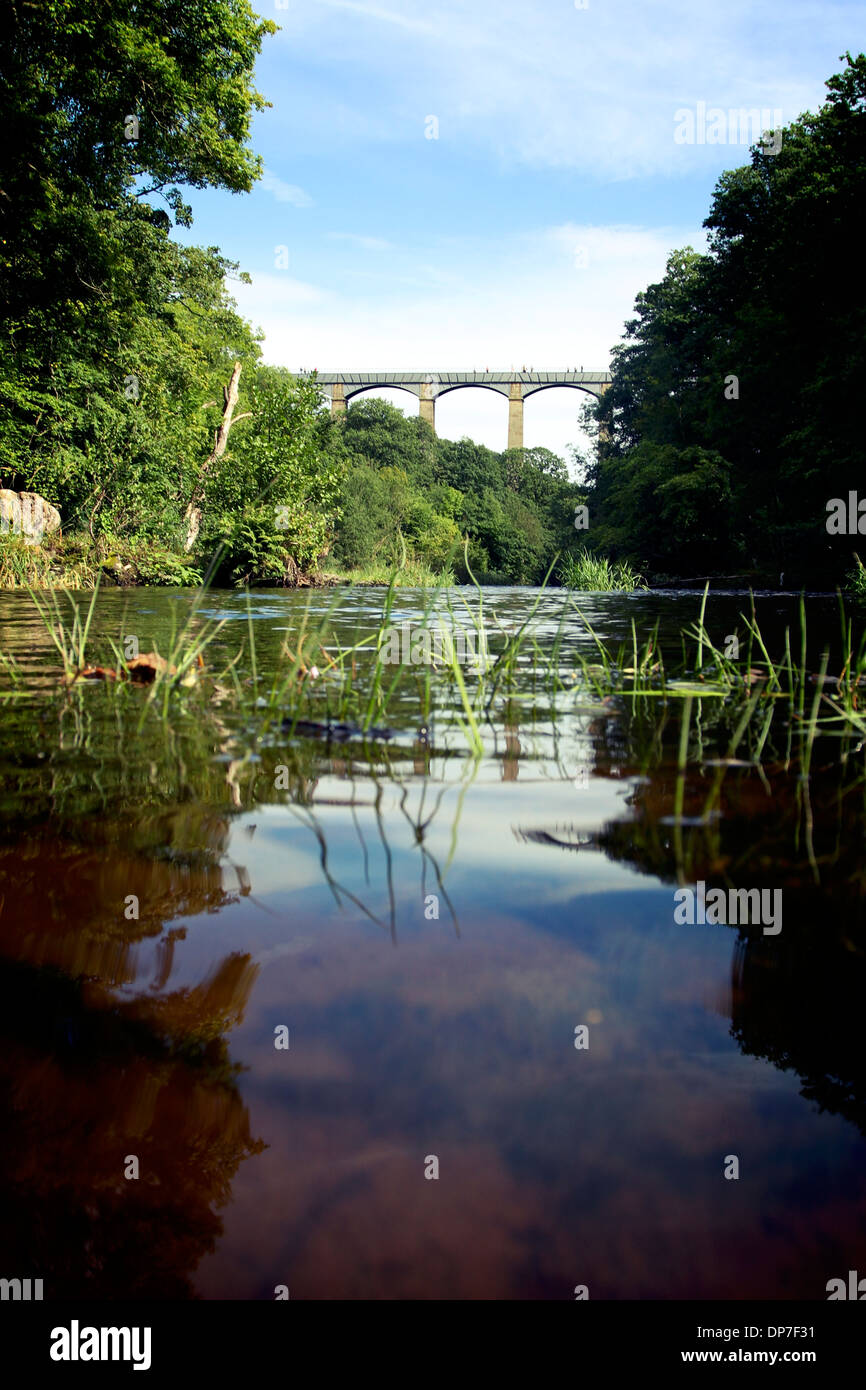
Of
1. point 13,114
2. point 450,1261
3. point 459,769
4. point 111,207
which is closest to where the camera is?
point 450,1261

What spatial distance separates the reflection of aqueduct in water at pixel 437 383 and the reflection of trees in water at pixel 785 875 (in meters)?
81.1

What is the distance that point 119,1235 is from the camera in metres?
0.89

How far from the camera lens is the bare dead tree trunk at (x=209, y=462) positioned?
2428 cm

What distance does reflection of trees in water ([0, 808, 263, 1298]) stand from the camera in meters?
0.88

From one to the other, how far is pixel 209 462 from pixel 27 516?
666 centimetres

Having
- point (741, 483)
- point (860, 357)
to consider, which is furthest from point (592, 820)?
point (741, 483)

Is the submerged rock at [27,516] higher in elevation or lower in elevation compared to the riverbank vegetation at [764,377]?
lower

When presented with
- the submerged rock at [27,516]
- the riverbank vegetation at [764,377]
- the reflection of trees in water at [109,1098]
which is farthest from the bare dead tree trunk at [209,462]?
the reflection of trees in water at [109,1098]

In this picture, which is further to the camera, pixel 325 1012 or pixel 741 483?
pixel 741 483

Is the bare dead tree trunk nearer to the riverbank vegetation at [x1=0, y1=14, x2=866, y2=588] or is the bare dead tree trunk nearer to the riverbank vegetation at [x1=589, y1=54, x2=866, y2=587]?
the riverbank vegetation at [x1=0, y1=14, x2=866, y2=588]

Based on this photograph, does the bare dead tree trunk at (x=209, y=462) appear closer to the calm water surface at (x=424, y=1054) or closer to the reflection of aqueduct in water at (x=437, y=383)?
the calm water surface at (x=424, y=1054)

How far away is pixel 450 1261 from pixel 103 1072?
469 mm

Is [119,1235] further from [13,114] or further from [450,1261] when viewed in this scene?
[13,114]

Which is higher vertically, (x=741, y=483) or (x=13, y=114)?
(x=13, y=114)
